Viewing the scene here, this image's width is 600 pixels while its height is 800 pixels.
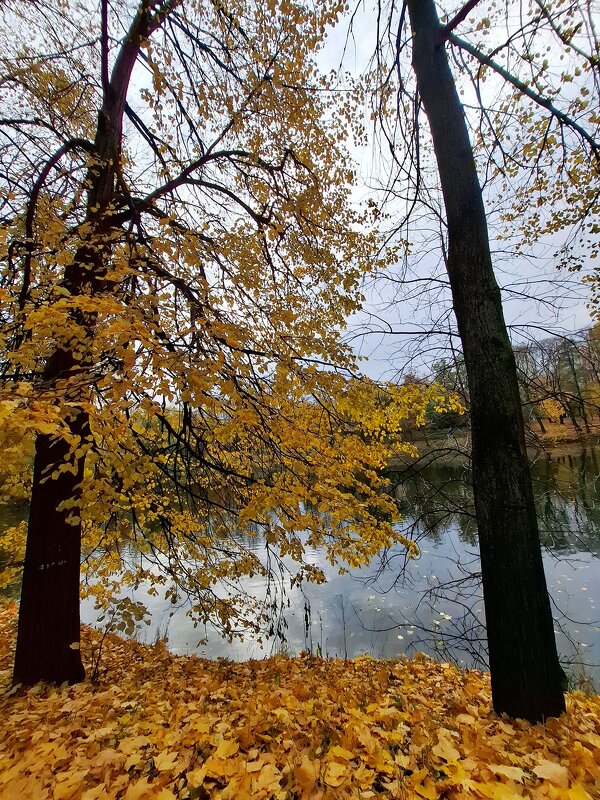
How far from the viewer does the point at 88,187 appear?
14.1 ft

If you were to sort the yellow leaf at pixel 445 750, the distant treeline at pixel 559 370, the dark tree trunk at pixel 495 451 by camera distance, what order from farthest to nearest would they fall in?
the distant treeline at pixel 559 370, the dark tree trunk at pixel 495 451, the yellow leaf at pixel 445 750

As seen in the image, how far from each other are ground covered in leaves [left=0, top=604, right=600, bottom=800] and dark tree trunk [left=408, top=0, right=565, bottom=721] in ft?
0.89

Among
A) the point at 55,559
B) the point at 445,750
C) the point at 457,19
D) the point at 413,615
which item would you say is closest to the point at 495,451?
the point at 445,750

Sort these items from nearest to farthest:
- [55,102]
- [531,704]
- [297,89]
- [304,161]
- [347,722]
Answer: [531,704], [347,722], [55,102], [297,89], [304,161]

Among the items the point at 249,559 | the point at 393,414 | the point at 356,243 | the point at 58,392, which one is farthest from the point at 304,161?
the point at 249,559

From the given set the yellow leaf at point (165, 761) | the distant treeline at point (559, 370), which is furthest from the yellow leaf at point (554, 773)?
the distant treeline at point (559, 370)

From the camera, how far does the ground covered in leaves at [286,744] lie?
5.77ft

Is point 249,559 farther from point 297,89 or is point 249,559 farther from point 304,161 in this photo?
point 297,89

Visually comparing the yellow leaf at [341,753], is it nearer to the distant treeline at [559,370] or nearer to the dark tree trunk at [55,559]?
the dark tree trunk at [55,559]

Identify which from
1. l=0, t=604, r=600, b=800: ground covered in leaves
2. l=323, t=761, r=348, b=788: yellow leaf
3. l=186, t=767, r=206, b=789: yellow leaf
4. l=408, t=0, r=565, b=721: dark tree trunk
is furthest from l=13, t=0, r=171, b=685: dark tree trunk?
l=408, t=0, r=565, b=721: dark tree trunk

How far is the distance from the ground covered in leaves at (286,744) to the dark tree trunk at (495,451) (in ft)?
0.89

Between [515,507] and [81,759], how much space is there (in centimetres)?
292

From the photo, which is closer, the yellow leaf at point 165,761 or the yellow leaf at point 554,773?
the yellow leaf at point 554,773

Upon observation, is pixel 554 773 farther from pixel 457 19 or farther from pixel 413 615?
pixel 413 615
